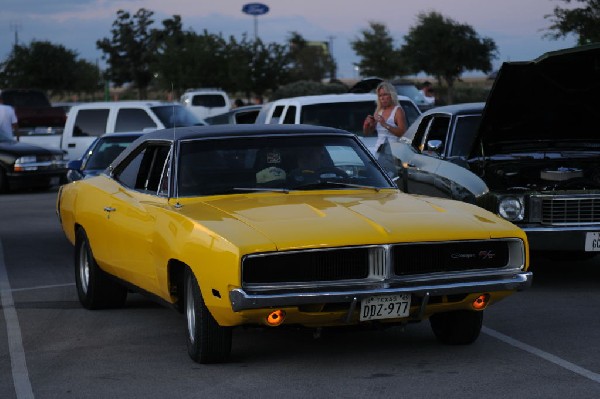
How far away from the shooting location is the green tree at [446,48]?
71.1 meters

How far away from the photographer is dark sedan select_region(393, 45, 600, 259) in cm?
1046

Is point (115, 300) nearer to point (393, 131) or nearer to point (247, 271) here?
point (247, 271)

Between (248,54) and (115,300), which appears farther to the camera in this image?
(248,54)

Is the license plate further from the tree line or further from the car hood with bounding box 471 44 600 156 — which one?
the tree line

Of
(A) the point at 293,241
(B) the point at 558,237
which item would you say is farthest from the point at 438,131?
(A) the point at 293,241

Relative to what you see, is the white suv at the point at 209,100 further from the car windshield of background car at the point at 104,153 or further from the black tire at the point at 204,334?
the black tire at the point at 204,334

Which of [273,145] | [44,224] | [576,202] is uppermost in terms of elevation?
[273,145]

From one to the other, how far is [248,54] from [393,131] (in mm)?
53508

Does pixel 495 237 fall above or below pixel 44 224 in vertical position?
above

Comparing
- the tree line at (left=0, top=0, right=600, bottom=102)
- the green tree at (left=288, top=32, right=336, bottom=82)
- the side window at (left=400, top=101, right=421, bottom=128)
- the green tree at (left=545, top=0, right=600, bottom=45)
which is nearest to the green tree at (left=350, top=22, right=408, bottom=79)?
the tree line at (left=0, top=0, right=600, bottom=102)

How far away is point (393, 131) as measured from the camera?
50.7 feet

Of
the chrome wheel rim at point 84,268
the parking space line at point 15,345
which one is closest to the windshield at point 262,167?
the parking space line at point 15,345

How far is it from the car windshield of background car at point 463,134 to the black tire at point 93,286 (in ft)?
13.1

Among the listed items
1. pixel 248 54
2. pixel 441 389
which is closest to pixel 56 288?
pixel 441 389
